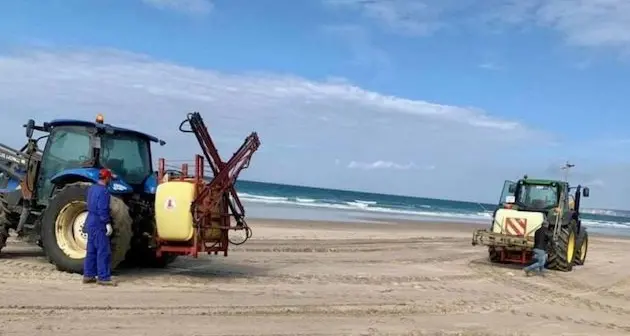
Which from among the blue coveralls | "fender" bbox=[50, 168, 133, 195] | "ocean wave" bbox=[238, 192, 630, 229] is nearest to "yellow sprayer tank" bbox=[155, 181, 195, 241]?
"fender" bbox=[50, 168, 133, 195]

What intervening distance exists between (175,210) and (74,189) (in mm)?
1488

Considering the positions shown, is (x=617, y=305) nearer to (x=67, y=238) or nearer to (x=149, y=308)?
(x=149, y=308)

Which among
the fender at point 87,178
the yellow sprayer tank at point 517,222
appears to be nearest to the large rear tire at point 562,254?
the yellow sprayer tank at point 517,222

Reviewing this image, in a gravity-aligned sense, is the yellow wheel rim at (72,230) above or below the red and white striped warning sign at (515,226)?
below

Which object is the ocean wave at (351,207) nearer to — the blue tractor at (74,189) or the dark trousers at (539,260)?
the dark trousers at (539,260)

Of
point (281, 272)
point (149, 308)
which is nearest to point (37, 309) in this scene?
point (149, 308)

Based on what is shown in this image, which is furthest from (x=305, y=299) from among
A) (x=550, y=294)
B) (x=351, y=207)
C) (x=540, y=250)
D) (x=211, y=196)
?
(x=351, y=207)

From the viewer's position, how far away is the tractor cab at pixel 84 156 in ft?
33.7

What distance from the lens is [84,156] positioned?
10.4 metres

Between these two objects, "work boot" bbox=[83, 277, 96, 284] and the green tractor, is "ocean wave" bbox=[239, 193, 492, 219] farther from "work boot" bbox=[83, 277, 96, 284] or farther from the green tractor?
"work boot" bbox=[83, 277, 96, 284]

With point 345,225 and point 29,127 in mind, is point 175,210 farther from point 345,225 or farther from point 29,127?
point 345,225

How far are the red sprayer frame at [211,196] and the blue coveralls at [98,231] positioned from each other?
86cm

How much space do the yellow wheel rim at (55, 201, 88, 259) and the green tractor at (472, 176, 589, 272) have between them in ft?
26.3

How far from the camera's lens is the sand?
7434 millimetres
